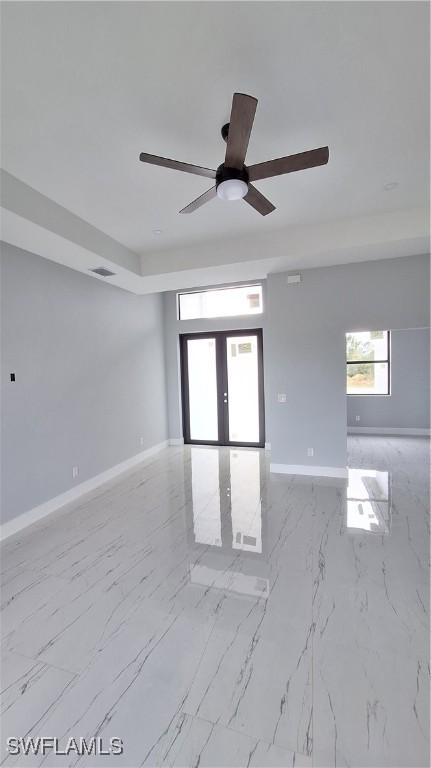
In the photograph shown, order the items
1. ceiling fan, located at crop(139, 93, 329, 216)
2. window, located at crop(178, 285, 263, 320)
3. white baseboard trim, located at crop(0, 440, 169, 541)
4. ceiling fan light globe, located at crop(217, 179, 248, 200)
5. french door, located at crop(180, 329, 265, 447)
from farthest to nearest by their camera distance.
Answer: french door, located at crop(180, 329, 265, 447)
window, located at crop(178, 285, 263, 320)
white baseboard trim, located at crop(0, 440, 169, 541)
ceiling fan light globe, located at crop(217, 179, 248, 200)
ceiling fan, located at crop(139, 93, 329, 216)

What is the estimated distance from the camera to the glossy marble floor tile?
1.44 m

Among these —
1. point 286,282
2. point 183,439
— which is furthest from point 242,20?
point 183,439

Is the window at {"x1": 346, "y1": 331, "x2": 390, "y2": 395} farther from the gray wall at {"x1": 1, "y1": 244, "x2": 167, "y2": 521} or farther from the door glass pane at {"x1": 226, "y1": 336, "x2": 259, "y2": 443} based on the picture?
the gray wall at {"x1": 1, "y1": 244, "x2": 167, "y2": 521}

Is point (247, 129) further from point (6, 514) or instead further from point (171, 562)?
point (6, 514)

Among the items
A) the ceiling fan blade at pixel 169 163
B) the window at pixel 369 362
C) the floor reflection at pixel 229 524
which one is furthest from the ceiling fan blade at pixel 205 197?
the window at pixel 369 362

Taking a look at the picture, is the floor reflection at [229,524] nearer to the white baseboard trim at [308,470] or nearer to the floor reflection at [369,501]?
the white baseboard trim at [308,470]

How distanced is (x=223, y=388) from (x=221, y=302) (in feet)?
5.35

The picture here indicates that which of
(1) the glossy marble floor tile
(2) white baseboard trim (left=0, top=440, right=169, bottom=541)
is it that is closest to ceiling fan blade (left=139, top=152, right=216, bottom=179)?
(1) the glossy marble floor tile

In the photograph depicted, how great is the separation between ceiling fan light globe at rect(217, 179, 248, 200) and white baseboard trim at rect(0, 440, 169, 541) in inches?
138

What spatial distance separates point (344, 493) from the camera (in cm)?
404

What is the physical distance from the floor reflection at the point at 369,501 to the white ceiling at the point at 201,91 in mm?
3142

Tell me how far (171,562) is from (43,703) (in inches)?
47.4

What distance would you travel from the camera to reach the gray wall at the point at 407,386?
6332 mm

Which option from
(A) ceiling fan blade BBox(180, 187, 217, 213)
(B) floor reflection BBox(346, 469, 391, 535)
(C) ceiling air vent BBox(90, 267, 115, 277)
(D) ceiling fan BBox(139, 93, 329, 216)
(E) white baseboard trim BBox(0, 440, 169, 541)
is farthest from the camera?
(C) ceiling air vent BBox(90, 267, 115, 277)
